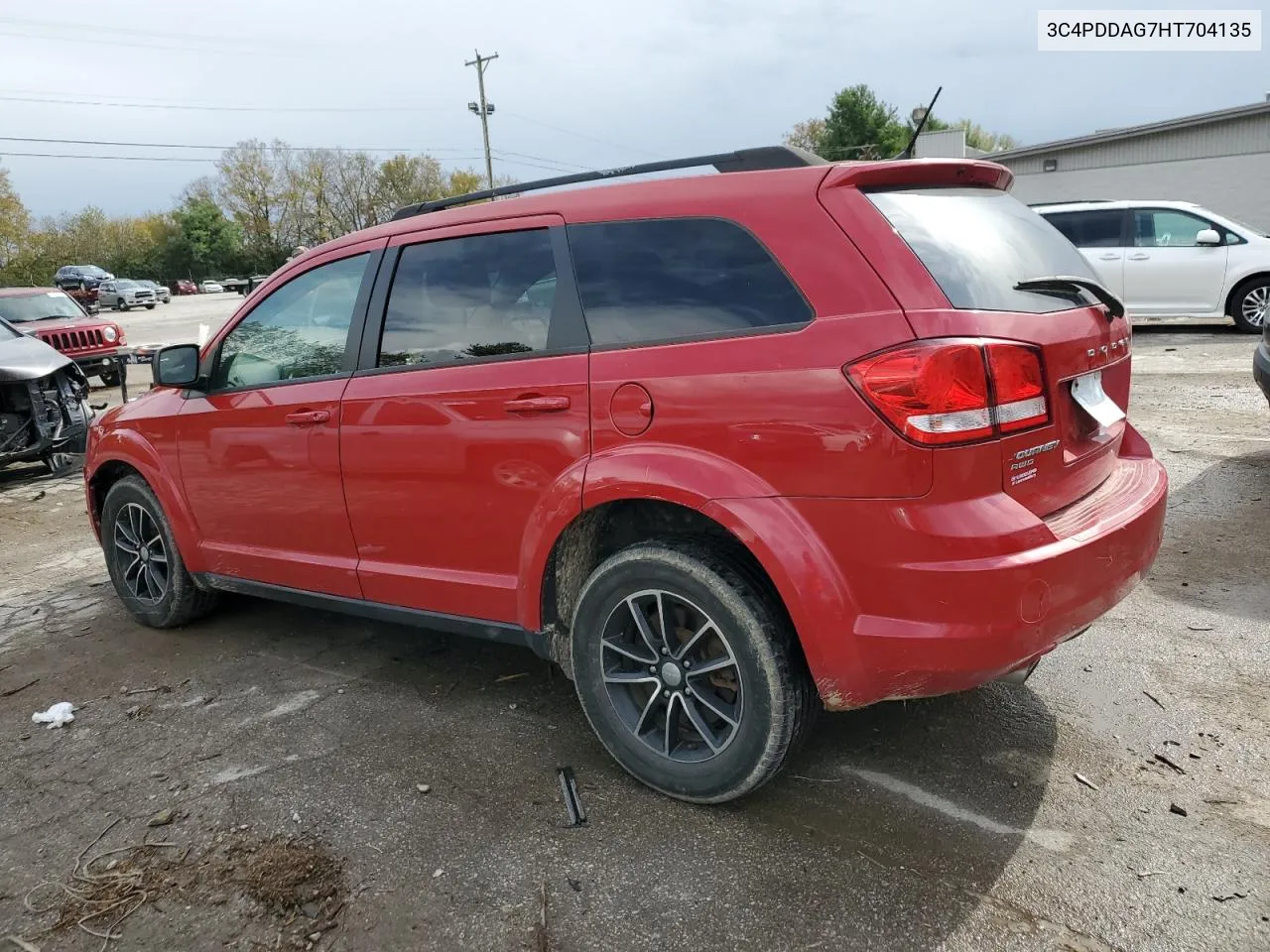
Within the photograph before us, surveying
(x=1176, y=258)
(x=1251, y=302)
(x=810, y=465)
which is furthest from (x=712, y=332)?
(x=1251, y=302)

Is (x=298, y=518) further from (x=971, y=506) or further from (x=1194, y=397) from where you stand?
(x=1194, y=397)

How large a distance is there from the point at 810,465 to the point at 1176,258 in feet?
41.0

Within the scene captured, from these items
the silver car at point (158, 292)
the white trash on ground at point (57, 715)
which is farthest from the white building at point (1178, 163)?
the silver car at point (158, 292)

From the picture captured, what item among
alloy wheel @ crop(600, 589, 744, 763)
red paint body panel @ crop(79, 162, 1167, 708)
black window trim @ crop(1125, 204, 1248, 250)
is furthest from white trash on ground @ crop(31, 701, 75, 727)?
black window trim @ crop(1125, 204, 1248, 250)

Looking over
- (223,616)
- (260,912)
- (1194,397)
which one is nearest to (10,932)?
(260,912)

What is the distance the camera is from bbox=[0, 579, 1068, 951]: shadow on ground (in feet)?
7.62

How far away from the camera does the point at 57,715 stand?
12.1 ft

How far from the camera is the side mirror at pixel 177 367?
4.09 metres

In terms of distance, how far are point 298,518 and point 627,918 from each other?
2.19 metres

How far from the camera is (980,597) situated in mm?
2273

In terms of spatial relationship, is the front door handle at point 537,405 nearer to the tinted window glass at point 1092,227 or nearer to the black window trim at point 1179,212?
the tinted window glass at point 1092,227

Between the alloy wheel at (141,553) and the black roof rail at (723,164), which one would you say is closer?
the black roof rail at (723,164)

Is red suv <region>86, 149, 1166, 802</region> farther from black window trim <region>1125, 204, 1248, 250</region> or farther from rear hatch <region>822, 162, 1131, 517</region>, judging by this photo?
black window trim <region>1125, 204, 1248, 250</region>

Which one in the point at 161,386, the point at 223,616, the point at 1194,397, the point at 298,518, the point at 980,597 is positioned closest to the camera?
the point at 980,597
